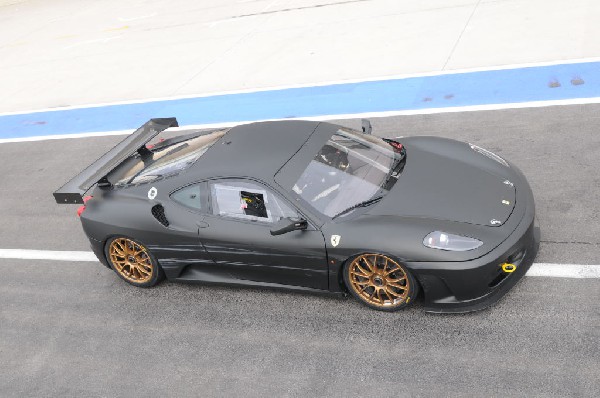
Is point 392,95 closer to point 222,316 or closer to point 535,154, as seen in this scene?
point 535,154

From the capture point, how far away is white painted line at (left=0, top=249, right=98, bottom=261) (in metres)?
7.23

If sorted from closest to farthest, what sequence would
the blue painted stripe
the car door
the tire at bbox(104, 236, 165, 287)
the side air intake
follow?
the car door → the side air intake → the tire at bbox(104, 236, 165, 287) → the blue painted stripe

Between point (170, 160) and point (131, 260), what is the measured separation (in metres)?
1.12

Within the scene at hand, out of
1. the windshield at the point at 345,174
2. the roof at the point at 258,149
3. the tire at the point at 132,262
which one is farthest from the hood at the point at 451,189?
the tire at the point at 132,262

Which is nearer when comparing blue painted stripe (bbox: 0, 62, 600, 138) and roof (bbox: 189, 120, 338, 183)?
roof (bbox: 189, 120, 338, 183)

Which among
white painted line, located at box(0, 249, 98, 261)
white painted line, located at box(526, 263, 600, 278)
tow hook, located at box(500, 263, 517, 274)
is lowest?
white painted line, located at box(526, 263, 600, 278)

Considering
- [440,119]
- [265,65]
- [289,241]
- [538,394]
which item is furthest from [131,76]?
[538,394]

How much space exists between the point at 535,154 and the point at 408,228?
10.8ft

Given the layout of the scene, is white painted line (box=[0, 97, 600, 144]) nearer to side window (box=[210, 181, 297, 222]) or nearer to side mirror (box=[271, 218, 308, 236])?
side window (box=[210, 181, 297, 222])

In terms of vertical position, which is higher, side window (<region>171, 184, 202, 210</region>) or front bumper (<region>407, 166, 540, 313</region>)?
side window (<region>171, 184, 202, 210</region>)

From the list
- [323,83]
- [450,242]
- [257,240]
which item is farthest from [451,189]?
[323,83]

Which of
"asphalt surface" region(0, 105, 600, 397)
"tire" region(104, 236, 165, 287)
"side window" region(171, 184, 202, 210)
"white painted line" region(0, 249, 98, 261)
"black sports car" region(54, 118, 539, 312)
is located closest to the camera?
"asphalt surface" region(0, 105, 600, 397)

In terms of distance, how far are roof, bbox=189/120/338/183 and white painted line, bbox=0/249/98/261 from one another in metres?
2.18

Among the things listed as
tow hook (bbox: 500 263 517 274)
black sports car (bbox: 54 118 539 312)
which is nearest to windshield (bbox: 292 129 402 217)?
black sports car (bbox: 54 118 539 312)
